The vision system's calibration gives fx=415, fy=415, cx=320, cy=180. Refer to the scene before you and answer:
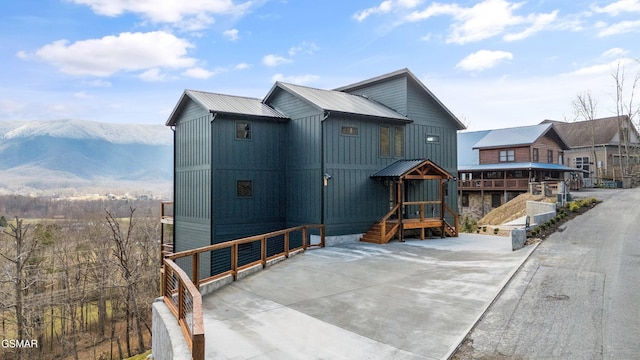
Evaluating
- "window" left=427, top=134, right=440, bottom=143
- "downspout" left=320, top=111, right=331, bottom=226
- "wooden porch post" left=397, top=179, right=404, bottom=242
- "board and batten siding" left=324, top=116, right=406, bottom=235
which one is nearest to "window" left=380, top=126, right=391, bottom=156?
"board and batten siding" left=324, top=116, right=406, bottom=235

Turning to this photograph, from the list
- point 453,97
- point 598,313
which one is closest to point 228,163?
point 598,313

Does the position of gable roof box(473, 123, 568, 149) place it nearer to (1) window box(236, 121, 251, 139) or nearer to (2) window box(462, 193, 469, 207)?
(2) window box(462, 193, 469, 207)

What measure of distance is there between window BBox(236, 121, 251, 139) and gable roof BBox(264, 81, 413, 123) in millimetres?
2376

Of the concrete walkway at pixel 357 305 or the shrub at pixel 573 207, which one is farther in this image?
the shrub at pixel 573 207

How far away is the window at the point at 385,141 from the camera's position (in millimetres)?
17828

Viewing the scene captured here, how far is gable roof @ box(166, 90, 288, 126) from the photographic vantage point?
1612cm

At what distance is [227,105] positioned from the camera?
1673 cm

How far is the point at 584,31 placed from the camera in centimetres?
2178

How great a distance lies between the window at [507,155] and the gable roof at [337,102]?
1911cm

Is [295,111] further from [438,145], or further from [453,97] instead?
[453,97]

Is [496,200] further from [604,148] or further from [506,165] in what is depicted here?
[604,148]

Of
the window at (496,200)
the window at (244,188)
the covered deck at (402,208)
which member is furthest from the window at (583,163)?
the window at (244,188)

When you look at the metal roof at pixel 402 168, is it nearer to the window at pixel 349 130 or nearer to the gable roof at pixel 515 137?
the window at pixel 349 130

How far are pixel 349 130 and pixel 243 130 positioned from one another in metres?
4.25
